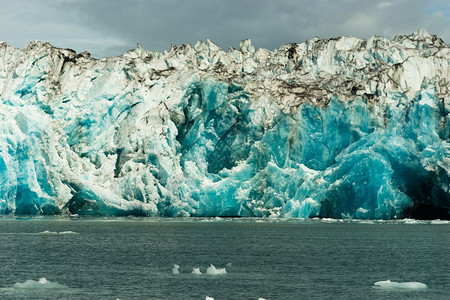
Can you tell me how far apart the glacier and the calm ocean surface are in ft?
22.4

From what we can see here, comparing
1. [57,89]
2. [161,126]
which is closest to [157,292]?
[161,126]

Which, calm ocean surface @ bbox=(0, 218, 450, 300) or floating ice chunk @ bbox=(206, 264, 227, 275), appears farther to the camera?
floating ice chunk @ bbox=(206, 264, 227, 275)

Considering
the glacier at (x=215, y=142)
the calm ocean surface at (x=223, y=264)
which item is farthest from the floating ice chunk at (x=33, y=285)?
the glacier at (x=215, y=142)

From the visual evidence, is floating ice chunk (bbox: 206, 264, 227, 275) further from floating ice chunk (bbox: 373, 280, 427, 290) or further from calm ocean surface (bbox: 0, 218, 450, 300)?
floating ice chunk (bbox: 373, 280, 427, 290)

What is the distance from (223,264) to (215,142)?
1408 inches

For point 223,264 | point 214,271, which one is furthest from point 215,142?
point 214,271

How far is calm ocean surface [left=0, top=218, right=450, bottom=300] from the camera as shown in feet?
87.3

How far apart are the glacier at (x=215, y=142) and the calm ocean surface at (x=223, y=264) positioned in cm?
683

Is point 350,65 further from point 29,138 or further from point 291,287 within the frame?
point 291,287

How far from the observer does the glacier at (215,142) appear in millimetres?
62500

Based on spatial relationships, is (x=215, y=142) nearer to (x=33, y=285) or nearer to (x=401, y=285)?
(x=401, y=285)

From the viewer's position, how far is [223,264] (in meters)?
36.1

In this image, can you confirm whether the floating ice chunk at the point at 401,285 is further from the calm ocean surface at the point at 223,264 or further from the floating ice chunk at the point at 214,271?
the floating ice chunk at the point at 214,271

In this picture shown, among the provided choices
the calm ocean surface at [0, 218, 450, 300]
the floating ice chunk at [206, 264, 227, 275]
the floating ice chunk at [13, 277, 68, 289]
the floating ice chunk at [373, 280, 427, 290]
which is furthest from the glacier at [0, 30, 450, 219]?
the floating ice chunk at [13, 277, 68, 289]
